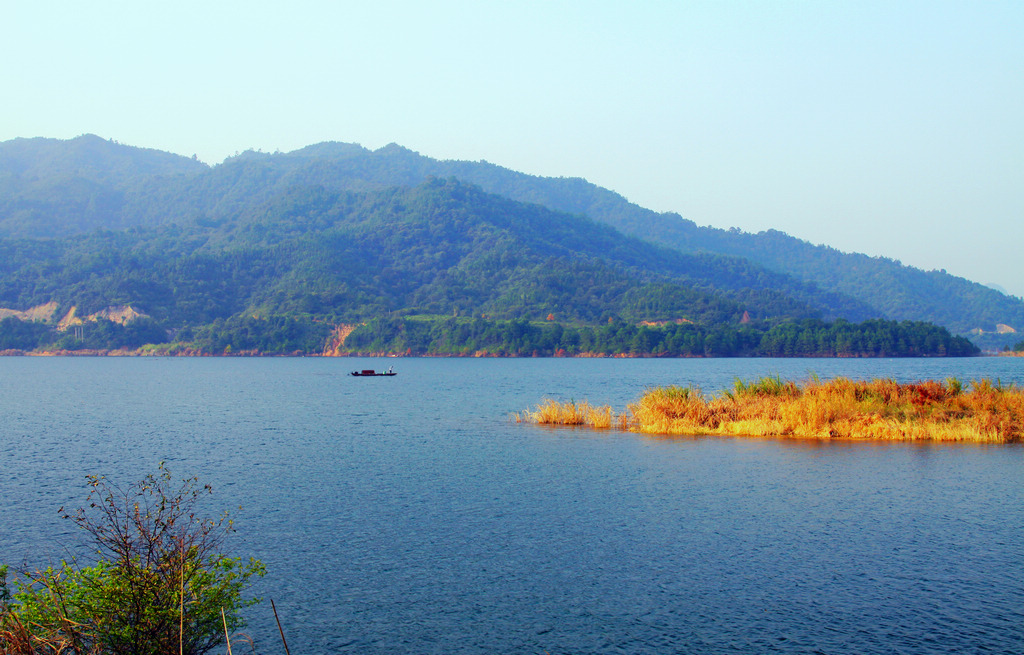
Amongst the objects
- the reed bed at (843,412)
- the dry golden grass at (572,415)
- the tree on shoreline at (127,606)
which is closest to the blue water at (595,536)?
the reed bed at (843,412)

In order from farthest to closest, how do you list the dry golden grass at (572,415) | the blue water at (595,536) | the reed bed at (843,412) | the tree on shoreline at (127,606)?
the dry golden grass at (572,415)
the reed bed at (843,412)
the blue water at (595,536)
the tree on shoreline at (127,606)

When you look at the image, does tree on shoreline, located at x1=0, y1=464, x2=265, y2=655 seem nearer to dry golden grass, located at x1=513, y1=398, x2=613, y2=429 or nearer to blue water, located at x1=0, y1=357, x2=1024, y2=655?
blue water, located at x1=0, y1=357, x2=1024, y2=655

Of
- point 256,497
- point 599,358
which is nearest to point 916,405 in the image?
point 256,497

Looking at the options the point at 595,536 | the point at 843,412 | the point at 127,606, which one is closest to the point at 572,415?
the point at 843,412

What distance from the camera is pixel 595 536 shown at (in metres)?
18.5

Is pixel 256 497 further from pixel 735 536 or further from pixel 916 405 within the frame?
pixel 916 405

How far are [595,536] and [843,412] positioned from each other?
19777 millimetres

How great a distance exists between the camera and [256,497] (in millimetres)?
23406

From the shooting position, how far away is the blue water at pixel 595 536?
509 inches

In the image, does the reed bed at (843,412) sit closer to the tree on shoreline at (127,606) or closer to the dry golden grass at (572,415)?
the dry golden grass at (572,415)

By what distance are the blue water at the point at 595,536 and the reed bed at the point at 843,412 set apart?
192 centimetres

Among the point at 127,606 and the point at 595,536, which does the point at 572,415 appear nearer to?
the point at 595,536

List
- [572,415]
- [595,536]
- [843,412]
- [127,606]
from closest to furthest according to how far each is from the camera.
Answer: [127,606]
[595,536]
[843,412]
[572,415]

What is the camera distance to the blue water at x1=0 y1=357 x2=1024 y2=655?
12.9 meters
